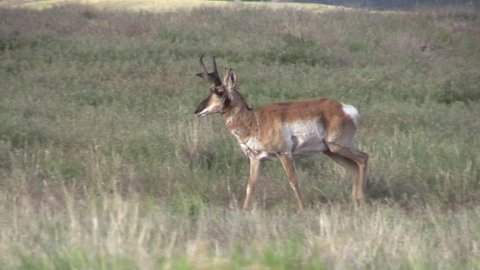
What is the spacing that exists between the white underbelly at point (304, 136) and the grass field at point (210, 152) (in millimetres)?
500

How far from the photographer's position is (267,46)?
65.8 feet

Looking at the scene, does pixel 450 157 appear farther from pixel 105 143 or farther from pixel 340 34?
pixel 340 34

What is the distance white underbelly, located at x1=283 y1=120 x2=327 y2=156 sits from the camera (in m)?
9.29

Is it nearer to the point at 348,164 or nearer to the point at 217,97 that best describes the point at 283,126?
the point at 217,97

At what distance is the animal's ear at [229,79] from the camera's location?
30.2 feet

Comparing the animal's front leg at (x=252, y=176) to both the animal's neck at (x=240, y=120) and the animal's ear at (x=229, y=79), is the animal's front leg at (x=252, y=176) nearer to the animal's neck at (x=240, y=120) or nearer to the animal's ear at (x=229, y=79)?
the animal's neck at (x=240, y=120)

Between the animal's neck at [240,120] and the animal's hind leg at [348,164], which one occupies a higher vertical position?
the animal's neck at [240,120]

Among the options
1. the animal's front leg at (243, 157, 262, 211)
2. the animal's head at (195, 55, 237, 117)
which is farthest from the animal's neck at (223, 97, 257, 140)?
the animal's front leg at (243, 157, 262, 211)

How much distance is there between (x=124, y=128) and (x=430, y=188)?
4078 mm

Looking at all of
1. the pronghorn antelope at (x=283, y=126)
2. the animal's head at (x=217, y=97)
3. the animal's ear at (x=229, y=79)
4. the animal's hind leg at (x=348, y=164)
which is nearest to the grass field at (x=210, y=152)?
the animal's hind leg at (x=348, y=164)

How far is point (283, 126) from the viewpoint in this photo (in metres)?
9.28

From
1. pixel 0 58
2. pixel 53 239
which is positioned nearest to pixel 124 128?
pixel 53 239

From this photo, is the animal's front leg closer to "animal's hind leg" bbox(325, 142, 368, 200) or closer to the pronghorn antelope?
the pronghorn antelope

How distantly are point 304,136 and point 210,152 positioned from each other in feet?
5.60
